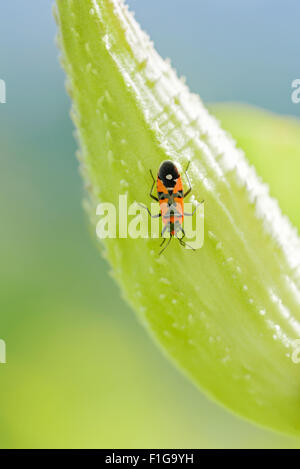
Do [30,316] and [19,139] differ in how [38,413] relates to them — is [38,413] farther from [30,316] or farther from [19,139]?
[19,139]

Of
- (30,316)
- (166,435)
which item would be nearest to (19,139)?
(30,316)
